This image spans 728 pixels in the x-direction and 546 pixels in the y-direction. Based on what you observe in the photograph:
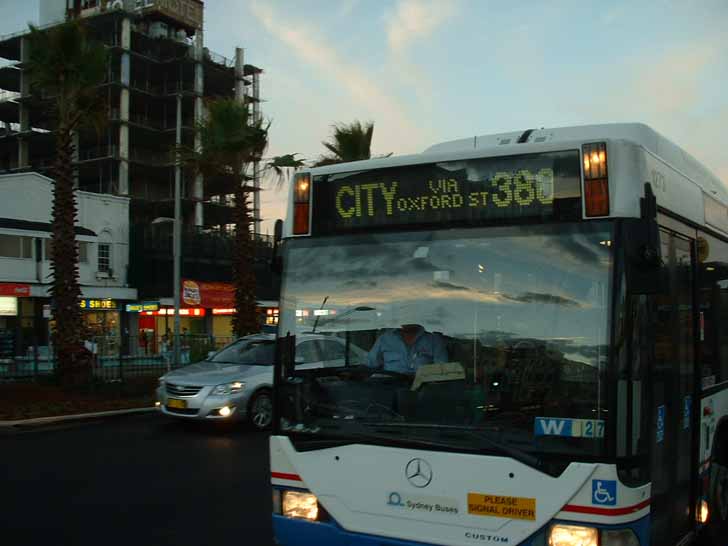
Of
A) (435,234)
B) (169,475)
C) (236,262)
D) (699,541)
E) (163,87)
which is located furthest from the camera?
(163,87)

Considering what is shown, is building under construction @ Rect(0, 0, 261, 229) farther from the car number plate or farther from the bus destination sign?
the bus destination sign

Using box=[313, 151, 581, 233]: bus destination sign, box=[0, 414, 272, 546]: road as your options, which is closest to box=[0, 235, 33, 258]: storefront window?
box=[0, 414, 272, 546]: road

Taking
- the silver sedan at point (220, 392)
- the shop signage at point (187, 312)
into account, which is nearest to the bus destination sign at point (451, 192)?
the silver sedan at point (220, 392)

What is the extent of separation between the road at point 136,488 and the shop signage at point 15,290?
27.3 meters

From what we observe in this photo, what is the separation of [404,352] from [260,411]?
967 cm

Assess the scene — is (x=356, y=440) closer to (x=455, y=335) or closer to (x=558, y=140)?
(x=455, y=335)

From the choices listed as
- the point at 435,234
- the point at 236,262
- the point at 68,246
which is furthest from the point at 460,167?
the point at 236,262

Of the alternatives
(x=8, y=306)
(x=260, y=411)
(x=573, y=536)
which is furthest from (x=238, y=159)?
(x=573, y=536)

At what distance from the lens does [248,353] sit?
15.1 meters

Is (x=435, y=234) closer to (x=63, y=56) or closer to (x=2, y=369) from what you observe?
(x=63, y=56)

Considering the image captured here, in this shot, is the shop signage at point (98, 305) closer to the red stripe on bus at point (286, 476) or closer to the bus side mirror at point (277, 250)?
the bus side mirror at point (277, 250)

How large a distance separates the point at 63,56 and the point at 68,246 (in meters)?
4.42

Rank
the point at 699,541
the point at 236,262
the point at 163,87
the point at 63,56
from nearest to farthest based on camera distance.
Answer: the point at 699,541 < the point at 63,56 < the point at 236,262 < the point at 163,87

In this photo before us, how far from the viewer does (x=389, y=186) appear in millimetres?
4969
